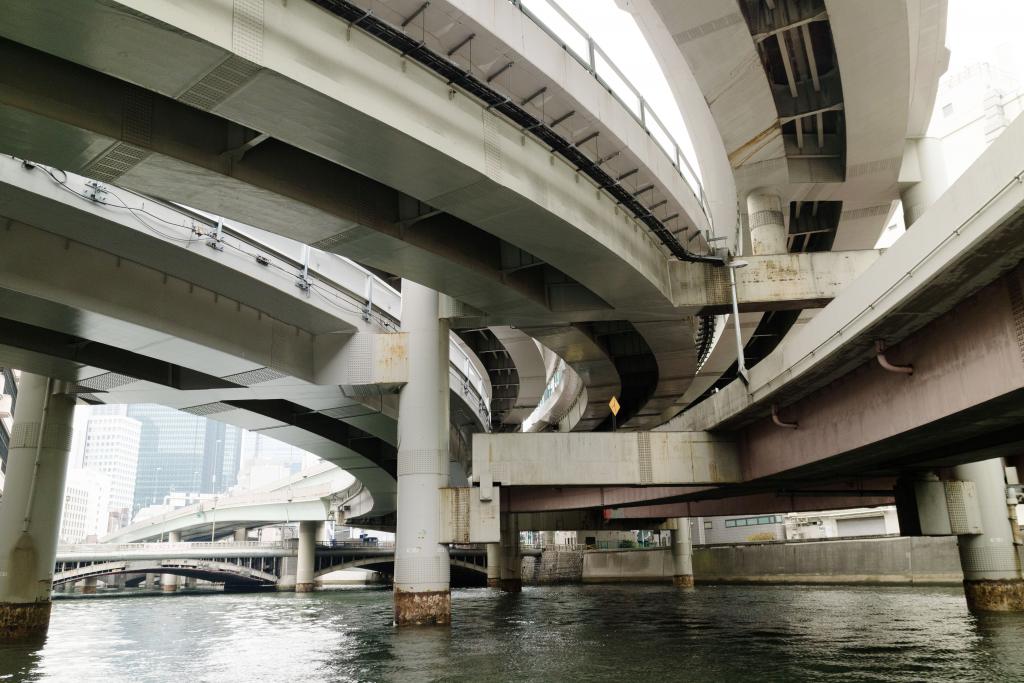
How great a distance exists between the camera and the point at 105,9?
9305mm

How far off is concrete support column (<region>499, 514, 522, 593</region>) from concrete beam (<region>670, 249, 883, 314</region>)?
3954 cm

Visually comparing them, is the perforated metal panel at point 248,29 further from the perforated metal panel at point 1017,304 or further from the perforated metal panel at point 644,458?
the perforated metal panel at point 644,458

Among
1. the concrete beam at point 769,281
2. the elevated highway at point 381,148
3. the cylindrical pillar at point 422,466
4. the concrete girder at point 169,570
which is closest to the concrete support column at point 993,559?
the concrete beam at point 769,281

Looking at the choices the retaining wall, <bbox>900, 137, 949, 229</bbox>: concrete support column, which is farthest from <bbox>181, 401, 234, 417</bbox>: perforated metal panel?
the retaining wall

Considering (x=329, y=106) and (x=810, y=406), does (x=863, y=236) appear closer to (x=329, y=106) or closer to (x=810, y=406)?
(x=810, y=406)

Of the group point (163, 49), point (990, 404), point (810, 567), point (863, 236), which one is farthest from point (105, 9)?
point (810, 567)

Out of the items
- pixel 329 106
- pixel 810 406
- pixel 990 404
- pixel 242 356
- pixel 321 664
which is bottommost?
pixel 321 664

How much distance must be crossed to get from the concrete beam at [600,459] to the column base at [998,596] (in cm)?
838

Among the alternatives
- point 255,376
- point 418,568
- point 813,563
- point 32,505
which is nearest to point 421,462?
point 418,568

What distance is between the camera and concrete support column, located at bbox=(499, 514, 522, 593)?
60250mm

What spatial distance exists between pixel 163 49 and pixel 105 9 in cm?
94

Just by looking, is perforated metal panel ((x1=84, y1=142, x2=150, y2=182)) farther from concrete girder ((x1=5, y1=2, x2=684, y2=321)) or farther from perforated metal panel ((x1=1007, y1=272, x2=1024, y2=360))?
perforated metal panel ((x1=1007, y1=272, x2=1024, y2=360))

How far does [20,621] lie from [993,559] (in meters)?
29.4

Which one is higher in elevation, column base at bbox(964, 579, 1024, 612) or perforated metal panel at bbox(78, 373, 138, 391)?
perforated metal panel at bbox(78, 373, 138, 391)
